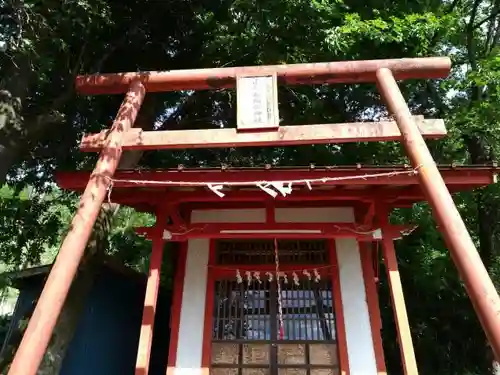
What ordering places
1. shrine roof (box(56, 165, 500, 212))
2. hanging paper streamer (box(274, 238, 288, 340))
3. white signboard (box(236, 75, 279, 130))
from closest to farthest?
white signboard (box(236, 75, 279, 130)) → shrine roof (box(56, 165, 500, 212)) → hanging paper streamer (box(274, 238, 288, 340))

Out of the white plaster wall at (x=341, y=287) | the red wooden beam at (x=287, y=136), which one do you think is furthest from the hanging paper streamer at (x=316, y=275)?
the red wooden beam at (x=287, y=136)

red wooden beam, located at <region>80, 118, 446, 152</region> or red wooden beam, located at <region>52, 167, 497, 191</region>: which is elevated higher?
red wooden beam, located at <region>80, 118, 446, 152</region>

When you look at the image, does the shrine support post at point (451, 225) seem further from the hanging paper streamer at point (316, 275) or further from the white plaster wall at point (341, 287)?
the hanging paper streamer at point (316, 275)

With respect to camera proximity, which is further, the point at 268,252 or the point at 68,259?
the point at 268,252

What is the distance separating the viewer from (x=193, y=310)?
21.2ft

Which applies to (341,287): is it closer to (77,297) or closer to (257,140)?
(257,140)

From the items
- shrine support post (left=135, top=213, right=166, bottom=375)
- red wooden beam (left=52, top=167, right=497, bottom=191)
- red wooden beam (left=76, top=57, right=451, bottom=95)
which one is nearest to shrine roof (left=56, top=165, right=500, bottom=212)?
red wooden beam (left=52, top=167, right=497, bottom=191)

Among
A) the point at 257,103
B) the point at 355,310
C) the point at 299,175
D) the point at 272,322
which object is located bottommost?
the point at 272,322

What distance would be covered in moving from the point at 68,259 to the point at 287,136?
269 centimetres

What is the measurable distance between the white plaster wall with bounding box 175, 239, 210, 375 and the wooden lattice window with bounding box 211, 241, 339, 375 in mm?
225

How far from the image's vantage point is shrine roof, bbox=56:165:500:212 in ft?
17.4

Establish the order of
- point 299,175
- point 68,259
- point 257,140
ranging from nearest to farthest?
point 68,259 → point 257,140 → point 299,175

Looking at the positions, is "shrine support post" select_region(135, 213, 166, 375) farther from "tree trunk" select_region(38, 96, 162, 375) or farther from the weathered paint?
the weathered paint

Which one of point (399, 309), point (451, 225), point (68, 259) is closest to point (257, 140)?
point (451, 225)
